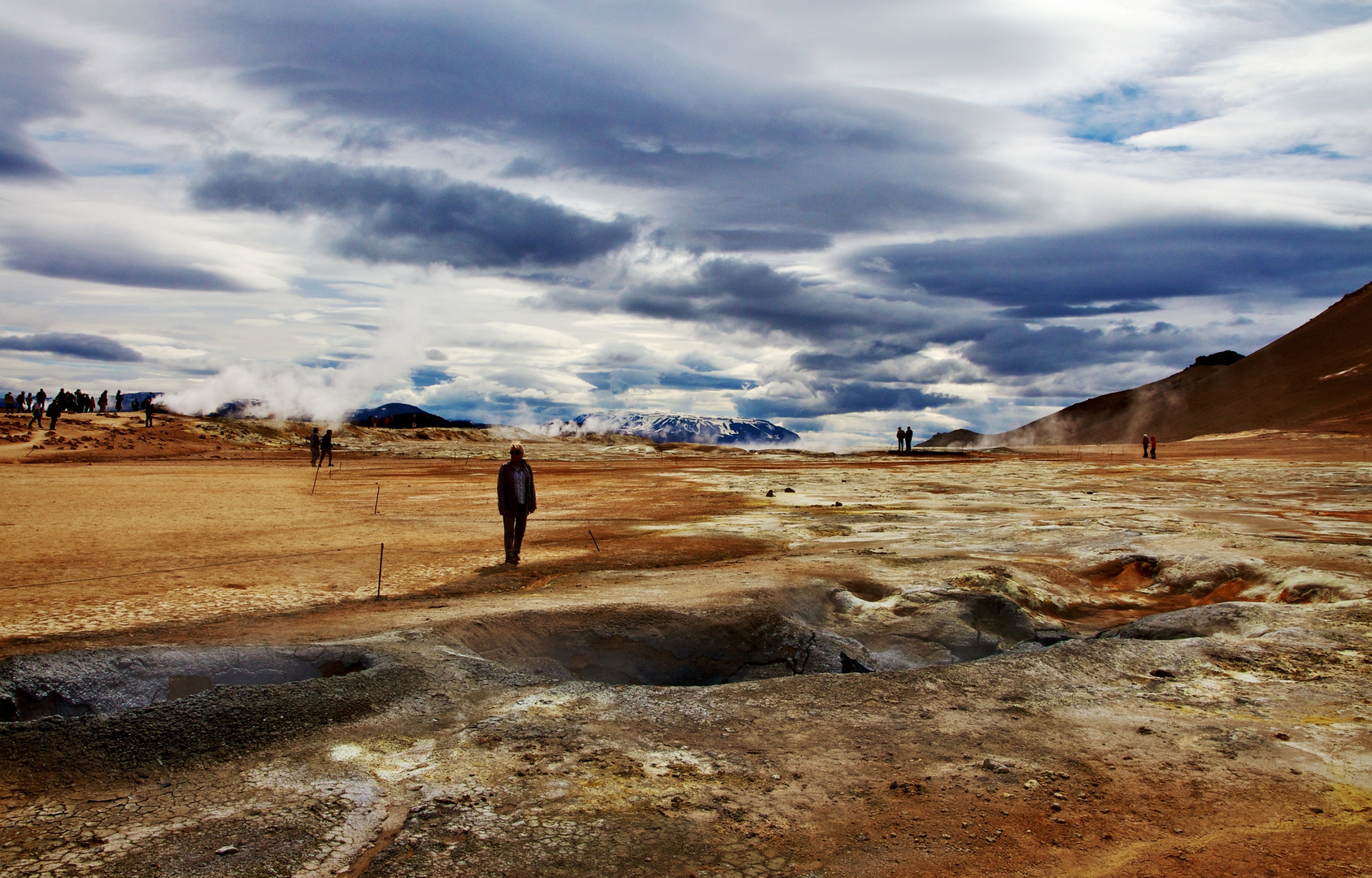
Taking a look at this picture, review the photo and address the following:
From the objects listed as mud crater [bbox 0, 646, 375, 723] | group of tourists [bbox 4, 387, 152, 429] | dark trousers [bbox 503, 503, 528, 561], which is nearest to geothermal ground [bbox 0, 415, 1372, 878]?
mud crater [bbox 0, 646, 375, 723]

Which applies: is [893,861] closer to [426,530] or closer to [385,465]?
[426,530]

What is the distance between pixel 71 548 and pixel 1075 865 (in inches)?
554

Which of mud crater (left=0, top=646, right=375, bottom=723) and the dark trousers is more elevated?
the dark trousers

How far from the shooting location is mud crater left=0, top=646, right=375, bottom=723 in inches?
228

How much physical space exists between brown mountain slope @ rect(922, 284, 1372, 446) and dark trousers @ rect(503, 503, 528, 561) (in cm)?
6697

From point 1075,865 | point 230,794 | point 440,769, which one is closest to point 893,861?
point 1075,865

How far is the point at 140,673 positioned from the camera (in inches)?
242

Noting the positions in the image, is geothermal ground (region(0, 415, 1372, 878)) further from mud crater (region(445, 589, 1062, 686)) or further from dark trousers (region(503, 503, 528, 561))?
dark trousers (region(503, 503, 528, 561))

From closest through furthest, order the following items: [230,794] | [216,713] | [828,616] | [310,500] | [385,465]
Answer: [230,794] < [216,713] < [828,616] < [310,500] < [385,465]

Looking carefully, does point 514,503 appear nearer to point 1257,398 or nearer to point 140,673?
point 140,673

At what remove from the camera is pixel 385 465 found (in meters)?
46.1

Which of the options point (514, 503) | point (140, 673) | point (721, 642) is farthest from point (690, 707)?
point (514, 503)

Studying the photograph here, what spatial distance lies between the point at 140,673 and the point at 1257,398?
343ft

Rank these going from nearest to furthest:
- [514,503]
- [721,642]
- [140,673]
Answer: [140,673]
[721,642]
[514,503]
